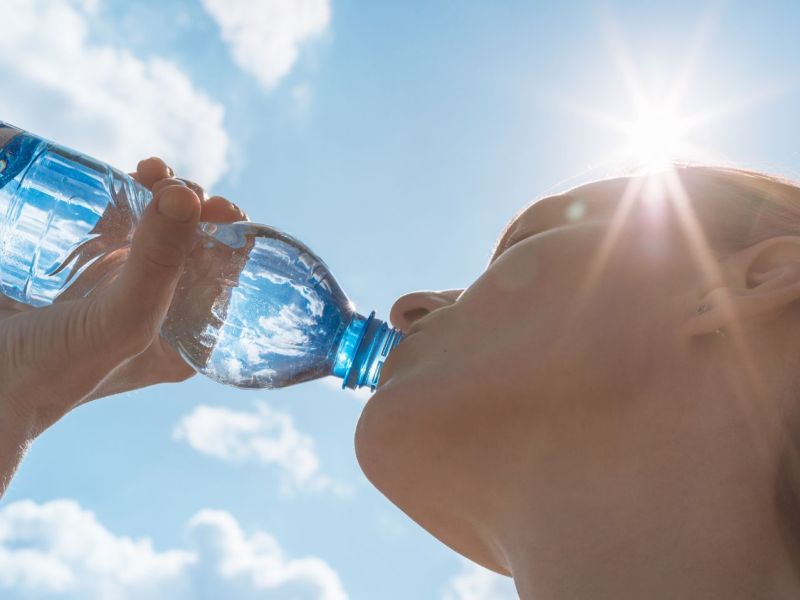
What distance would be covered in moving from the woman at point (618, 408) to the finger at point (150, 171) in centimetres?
66

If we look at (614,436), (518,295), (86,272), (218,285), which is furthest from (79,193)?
(614,436)

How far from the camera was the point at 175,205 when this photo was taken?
188 cm

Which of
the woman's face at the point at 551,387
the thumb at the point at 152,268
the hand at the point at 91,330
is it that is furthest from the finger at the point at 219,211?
the woman's face at the point at 551,387

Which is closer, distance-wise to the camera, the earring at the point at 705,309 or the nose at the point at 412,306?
the earring at the point at 705,309

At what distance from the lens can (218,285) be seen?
7.91 feet

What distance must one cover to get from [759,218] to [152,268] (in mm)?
1449

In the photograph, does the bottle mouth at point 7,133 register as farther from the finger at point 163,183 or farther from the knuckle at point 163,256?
the knuckle at point 163,256

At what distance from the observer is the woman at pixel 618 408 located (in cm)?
144

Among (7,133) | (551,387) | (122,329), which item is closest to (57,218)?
(7,133)

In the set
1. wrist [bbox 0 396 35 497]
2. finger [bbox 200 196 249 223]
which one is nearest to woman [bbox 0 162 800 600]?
finger [bbox 200 196 249 223]

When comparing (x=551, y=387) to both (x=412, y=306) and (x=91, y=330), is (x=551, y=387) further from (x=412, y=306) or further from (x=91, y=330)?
(x=91, y=330)

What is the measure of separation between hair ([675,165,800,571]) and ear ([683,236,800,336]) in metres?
0.07

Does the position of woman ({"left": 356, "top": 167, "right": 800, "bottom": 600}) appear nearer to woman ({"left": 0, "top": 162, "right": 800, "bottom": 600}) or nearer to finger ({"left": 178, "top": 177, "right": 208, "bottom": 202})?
woman ({"left": 0, "top": 162, "right": 800, "bottom": 600})

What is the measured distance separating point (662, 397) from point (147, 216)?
1.23 metres
